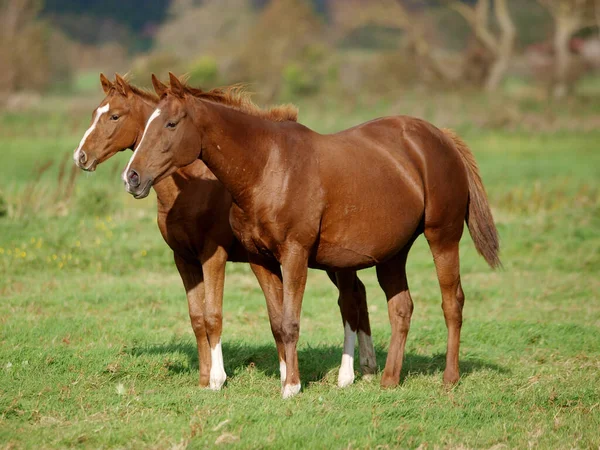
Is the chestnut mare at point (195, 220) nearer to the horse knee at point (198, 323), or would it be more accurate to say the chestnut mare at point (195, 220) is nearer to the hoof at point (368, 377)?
the horse knee at point (198, 323)

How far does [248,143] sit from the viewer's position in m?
6.20

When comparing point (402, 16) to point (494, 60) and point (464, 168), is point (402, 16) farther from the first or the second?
point (464, 168)

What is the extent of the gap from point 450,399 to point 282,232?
1753 millimetres

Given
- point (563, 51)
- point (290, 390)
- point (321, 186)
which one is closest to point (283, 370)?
point (290, 390)

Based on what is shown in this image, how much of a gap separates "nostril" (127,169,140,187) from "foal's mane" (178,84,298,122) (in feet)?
3.14

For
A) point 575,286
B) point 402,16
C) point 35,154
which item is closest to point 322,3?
point 402,16

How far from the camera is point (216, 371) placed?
6.75 m

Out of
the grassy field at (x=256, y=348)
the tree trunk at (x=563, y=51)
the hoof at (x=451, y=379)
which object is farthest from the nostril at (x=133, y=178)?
the tree trunk at (x=563, y=51)

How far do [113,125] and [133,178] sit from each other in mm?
1043

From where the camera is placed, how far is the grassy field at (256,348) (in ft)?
18.3

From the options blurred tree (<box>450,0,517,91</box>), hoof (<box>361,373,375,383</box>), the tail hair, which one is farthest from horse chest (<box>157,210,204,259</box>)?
blurred tree (<box>450,0,517,91</box>)

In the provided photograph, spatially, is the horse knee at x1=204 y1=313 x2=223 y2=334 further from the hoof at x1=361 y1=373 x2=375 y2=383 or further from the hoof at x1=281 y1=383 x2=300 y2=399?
the hoof at x1=361 y1=373 x2=375 y2=383

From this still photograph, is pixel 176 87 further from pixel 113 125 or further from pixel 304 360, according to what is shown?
pixel 304 360

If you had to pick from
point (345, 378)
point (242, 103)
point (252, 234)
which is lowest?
point (345, 378)
